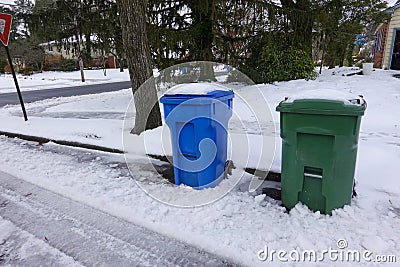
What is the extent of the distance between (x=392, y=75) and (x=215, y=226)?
10.9 metres

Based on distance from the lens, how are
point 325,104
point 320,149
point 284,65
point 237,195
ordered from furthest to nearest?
point 284,65
point 237,195
point 320,149
point 325,104

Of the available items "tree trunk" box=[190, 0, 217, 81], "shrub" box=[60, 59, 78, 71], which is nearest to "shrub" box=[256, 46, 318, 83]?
"tree trunk" box=[190, 0, 217, 81]

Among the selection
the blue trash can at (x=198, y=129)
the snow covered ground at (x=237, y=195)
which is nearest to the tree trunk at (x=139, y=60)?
the snow covered ground at (x=237, y=195)

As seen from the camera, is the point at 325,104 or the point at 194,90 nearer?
the point at 325,104

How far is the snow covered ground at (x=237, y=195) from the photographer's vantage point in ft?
7.19

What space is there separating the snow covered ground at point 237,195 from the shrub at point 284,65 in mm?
4060

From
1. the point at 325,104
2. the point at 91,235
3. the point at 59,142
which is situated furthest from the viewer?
the point at 59,142

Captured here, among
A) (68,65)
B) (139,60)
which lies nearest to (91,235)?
(139,60)

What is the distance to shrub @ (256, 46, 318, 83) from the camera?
31.1 ft

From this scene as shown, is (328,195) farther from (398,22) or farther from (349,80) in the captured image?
(398,22)

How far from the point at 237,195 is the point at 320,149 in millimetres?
1079

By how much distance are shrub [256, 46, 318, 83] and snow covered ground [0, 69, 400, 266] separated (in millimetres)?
4060

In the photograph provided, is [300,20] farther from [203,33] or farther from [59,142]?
[59,142]

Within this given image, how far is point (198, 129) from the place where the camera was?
285 centimetres
